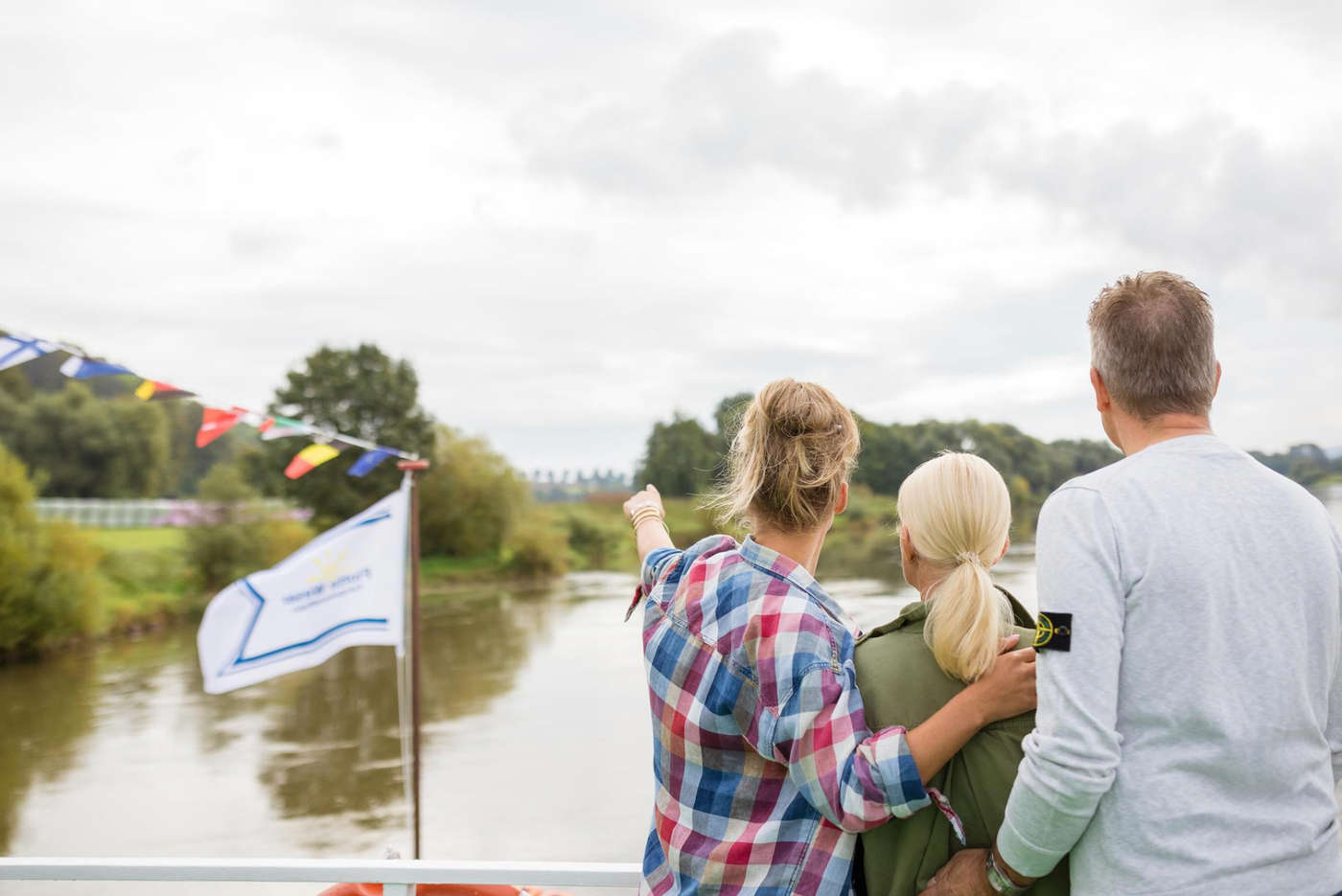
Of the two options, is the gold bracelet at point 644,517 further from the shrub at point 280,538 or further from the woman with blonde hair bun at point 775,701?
the shrub at point 280,538

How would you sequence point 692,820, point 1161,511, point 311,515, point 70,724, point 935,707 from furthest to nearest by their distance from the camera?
point 311,515 < point 70,724 < point 692,820 < point 935,707 < point 1161,511

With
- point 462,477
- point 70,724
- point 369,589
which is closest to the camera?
point 369,589

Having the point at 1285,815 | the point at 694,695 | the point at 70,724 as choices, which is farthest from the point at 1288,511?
the point at 70,724

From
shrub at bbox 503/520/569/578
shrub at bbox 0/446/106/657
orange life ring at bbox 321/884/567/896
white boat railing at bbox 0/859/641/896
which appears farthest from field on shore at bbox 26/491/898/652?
white boat railing at bbox 0/859/641/896

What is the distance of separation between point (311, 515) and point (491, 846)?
16.8m

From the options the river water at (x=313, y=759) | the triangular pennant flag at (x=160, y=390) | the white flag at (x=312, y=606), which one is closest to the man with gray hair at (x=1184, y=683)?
the white flag at (x=312, y=606)

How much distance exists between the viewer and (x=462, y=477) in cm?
4194

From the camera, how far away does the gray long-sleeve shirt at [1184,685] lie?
103 cm

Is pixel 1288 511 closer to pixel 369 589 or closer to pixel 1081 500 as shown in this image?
pixel 1081 500

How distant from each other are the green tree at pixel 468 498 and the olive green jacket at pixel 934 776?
1590 inches

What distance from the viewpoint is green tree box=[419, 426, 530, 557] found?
137 ft

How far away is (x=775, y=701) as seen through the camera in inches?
46.9

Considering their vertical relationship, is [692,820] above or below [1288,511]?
below

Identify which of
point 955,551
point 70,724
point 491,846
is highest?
point 955,551
